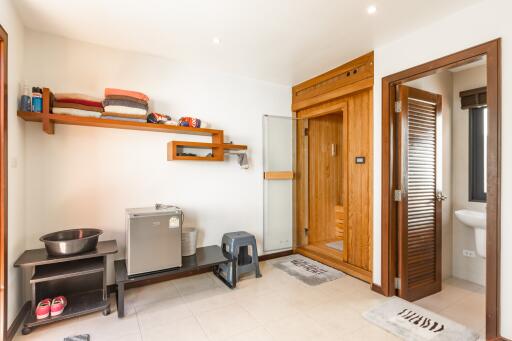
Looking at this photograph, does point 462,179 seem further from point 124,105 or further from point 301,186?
point 124,105

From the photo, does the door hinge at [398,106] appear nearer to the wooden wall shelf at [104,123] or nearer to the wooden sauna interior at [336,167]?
the wooden sauna interior at [336,167]

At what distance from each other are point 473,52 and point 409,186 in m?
1.28

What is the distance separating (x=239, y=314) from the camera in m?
2.47

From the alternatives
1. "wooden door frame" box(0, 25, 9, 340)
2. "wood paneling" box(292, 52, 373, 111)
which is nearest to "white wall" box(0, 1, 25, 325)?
"wooden door frame" box(0, 25, 9, 340)

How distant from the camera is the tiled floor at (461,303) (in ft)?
7.82

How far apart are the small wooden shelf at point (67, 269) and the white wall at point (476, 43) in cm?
320

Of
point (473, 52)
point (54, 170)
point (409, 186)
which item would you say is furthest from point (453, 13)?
point (54, 170)

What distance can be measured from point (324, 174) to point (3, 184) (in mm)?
3897

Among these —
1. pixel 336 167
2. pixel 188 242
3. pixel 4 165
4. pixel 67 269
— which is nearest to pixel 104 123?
pixel 4 165

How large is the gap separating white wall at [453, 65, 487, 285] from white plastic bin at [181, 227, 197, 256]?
10.5 feet

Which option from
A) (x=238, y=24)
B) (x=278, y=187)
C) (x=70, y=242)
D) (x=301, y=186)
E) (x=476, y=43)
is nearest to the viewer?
(x=476, y=43)

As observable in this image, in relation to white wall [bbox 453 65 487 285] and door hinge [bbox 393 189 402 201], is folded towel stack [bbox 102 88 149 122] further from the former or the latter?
white wall [bbox 453 65 487 285]

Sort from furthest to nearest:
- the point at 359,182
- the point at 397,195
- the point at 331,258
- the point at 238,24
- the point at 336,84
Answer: the point at 331,258, the point at 336,84, the point at 359,182, the point at 397,195, the point at 238,24

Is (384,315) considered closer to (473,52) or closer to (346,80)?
(473,52)
